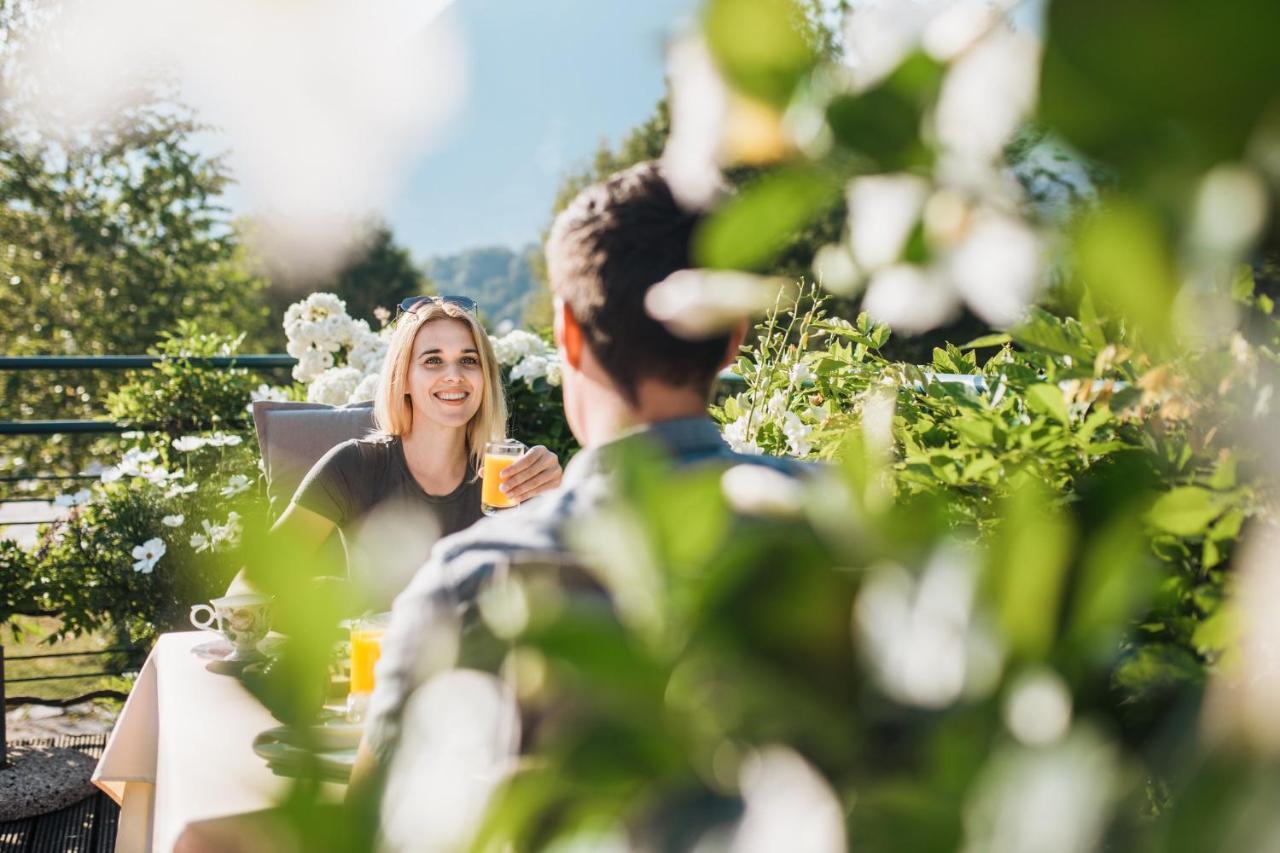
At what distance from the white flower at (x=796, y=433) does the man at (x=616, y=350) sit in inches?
32.7

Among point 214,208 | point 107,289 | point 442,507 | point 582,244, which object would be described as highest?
point 214,208

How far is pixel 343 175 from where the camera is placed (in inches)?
1002

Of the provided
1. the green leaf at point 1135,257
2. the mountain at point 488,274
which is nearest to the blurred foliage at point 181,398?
the green leaf at point 1135,257

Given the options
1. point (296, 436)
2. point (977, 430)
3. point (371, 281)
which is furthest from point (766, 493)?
point (371, 281)

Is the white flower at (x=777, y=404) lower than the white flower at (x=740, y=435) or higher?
higher

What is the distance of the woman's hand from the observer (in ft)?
8.43

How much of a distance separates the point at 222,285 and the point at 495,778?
43.6 feet

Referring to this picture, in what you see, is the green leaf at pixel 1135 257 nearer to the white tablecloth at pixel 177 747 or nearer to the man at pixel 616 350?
the man at pixel 616 350

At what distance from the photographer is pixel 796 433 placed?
209cm

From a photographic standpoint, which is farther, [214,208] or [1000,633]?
[214,208]

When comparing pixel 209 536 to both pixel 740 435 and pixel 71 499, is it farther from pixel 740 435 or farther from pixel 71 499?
pixel 740 435

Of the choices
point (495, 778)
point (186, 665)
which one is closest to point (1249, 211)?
point (495, 778)

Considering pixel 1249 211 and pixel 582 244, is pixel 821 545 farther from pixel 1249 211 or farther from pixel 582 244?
pixel 582 244

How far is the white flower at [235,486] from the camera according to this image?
4.16 meters
